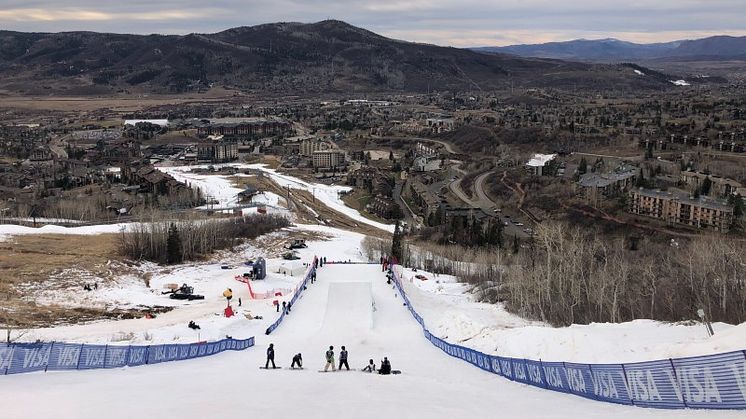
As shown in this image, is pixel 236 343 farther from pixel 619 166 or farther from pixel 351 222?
pixel 619 166

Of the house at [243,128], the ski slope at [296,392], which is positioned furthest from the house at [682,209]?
the house at [243,128]

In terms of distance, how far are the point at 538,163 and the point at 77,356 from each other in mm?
70706

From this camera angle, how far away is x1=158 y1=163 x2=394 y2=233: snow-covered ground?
64.9 metres

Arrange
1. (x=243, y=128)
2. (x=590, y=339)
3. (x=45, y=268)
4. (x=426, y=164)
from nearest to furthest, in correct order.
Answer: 1. (x=590, y=339)
2. (x=45, y=268)
3. (x=426, y=164)
4. (x=243, y=128)

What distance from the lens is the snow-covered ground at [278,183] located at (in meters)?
64.9

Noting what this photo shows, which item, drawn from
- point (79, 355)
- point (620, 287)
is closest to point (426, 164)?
point (620, 287)

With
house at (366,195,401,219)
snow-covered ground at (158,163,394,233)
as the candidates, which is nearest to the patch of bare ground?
snow-covered ground at (158,163,394,233)

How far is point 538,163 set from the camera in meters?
80.6

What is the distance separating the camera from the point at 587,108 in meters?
126

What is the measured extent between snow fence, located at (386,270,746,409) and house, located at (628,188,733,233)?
38.7 metres

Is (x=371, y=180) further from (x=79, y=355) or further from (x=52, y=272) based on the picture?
(x=79, y=355)

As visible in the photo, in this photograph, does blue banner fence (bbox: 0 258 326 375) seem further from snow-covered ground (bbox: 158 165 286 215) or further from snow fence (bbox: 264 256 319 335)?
snow-covered ground (bbox: 158 165 286 215)

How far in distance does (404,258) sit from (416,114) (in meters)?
Answer: 110

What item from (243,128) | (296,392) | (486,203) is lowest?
(486,203)
